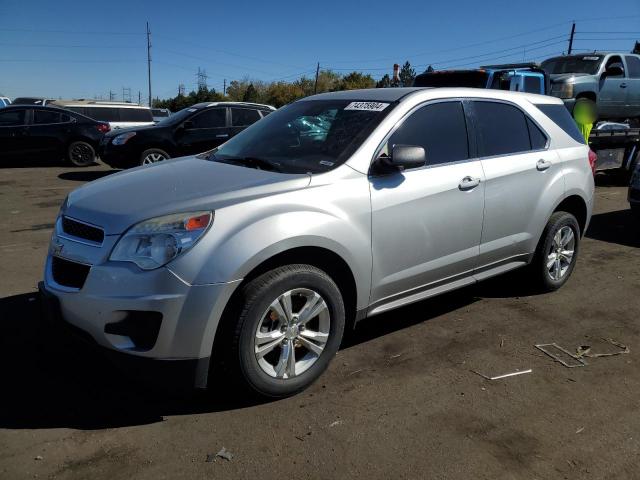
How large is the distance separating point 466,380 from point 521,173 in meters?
1.82

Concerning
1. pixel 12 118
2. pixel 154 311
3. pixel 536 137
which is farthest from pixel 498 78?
pixel 12 118

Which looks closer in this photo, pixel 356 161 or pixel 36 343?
pixel 356 161

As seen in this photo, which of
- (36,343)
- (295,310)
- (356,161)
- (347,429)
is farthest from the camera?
(36,343)

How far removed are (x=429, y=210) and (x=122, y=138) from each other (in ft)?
28.6

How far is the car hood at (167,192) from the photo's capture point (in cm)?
282

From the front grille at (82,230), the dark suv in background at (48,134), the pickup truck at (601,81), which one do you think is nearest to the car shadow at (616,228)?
the pickup truck at (601,81)

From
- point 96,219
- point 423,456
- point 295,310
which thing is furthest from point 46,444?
point 423,456

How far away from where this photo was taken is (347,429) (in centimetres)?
283

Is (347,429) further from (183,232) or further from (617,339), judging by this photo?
(617,339)

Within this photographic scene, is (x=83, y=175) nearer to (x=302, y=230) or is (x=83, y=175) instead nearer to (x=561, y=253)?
(x=561, y=253)

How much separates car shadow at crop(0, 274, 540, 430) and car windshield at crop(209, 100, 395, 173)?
4.43 ft

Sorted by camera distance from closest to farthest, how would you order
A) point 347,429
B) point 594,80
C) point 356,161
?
1. point 347,429
2. point 356,161
3. point 594,80

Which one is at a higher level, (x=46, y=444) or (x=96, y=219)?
(x=96, y=219)

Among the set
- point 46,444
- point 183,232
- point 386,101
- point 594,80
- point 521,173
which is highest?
point 594,80
